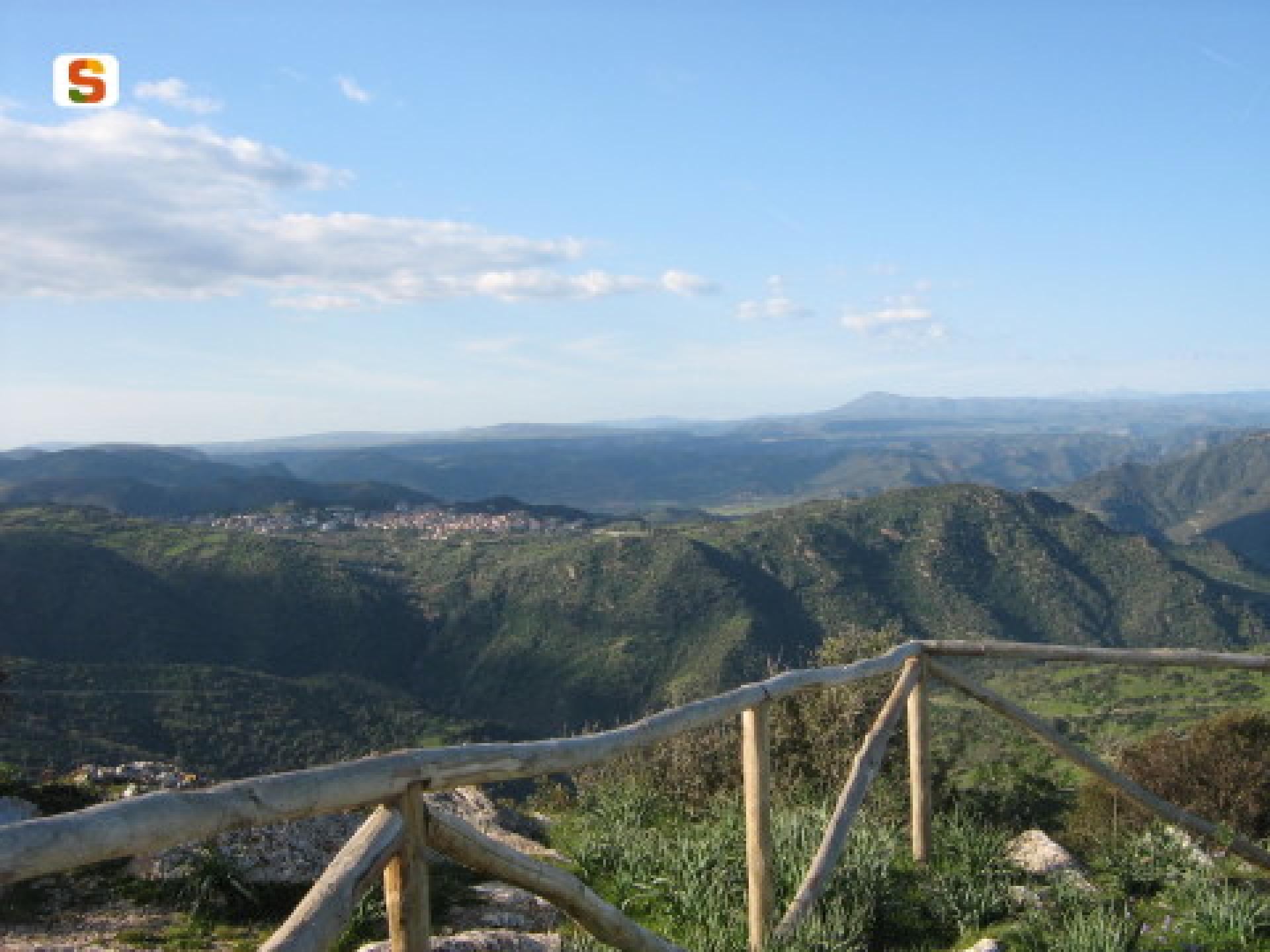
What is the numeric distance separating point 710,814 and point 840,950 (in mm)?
2567

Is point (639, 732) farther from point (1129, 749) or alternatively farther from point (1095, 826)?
point (1129, 749)

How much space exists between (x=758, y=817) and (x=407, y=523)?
619 feet

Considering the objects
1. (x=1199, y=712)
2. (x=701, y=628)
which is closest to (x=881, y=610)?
(x=701, y=628)

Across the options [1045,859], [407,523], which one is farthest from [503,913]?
[407,523]

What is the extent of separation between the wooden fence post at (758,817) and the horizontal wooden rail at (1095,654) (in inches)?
61.5

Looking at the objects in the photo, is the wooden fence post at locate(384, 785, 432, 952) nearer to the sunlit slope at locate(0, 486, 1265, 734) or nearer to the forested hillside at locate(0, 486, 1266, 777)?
the forested hillside at locate(0, 486, 1266, 777)

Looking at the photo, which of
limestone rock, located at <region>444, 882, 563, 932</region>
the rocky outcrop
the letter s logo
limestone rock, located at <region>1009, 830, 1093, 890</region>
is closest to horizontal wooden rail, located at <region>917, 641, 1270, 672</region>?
limestone rock, located at <region>1009, 830, 1093, 890</region>

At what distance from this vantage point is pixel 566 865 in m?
5.71

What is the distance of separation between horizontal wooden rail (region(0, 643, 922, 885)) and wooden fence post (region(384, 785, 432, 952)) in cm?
6

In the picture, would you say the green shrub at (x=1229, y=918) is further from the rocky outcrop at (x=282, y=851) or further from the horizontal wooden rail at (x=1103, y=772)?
the rocky outcrop at (x=282, y=851)

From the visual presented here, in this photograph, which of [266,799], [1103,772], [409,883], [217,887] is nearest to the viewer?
[266,799]

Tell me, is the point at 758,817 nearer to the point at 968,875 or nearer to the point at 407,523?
the point at 968,875

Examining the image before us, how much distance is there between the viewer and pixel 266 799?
217 centimetres

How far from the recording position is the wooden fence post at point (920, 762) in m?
5.15
